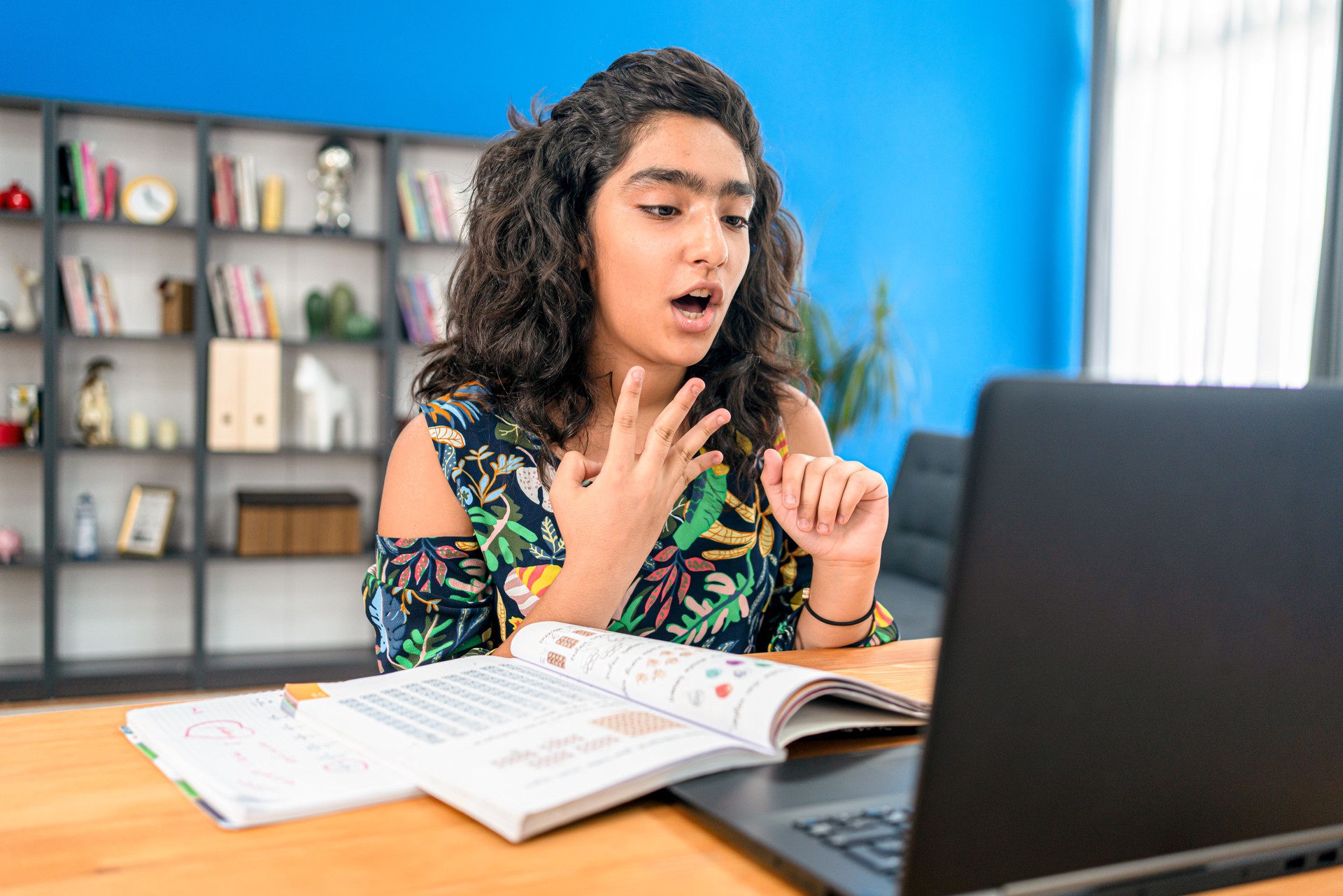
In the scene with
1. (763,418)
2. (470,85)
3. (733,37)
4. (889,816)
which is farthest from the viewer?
(733,37)

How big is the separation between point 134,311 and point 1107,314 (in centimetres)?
405

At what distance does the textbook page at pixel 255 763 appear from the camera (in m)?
0.63

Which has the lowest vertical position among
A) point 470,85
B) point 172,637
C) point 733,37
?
point 172,637

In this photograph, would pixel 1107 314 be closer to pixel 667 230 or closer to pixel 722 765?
pixel 667 230

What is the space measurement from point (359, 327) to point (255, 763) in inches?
125

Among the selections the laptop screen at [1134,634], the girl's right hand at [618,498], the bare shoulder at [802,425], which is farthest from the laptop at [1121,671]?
the bare shoulder at [802,425]

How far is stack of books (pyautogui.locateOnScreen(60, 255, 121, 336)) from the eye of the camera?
11.2 ft

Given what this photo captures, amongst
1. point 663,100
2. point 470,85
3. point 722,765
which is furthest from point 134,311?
point 722,765

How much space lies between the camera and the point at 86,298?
3.44 meters

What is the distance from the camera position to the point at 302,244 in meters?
3.76

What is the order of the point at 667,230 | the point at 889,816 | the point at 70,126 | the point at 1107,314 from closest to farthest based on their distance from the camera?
the point at 889,816, the point at 667,230, the point at 70,126, the point at 1107,314

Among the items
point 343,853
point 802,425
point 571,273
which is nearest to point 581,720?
point 343,853

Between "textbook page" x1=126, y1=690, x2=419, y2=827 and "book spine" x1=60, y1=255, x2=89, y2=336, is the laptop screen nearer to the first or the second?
"textbook page" x1=126, y1=690, x2=419, y2=827

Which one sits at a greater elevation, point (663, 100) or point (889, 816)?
point (663, 100)
